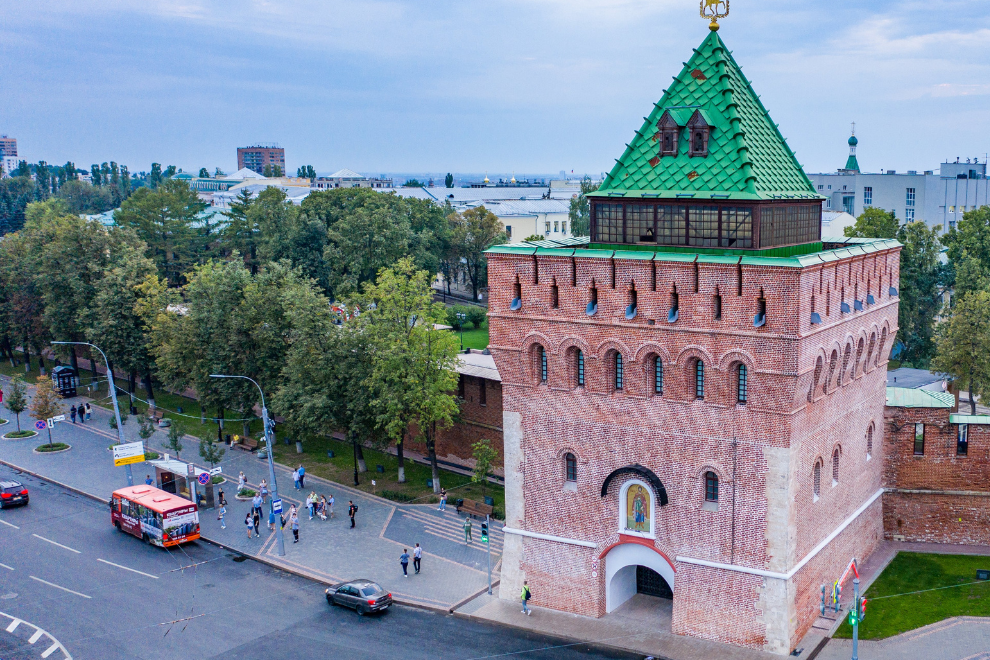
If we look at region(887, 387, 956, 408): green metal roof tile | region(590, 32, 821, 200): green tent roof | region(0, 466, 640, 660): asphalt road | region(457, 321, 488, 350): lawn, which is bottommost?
region(0, 466, 640, 660): asphalt road

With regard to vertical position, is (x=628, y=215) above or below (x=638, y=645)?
above

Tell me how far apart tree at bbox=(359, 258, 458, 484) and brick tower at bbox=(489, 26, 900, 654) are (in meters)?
11.9

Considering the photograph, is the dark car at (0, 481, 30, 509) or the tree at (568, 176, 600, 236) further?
the tree at (568, 176, 600, 236)

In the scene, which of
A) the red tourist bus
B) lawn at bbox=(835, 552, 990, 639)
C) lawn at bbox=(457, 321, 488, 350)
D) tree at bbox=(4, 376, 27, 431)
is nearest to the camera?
lawn at bbox=(835, 552, 990, 639)

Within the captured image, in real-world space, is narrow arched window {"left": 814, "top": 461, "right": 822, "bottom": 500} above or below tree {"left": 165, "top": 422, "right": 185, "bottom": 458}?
above

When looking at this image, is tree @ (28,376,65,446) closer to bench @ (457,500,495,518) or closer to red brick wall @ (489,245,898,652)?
bench @ (457,500,495,518)

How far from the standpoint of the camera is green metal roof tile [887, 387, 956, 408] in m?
37.7

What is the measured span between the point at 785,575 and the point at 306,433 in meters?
27.6

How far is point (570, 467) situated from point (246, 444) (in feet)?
94.1

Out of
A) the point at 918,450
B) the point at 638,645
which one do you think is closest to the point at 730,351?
the point at 638,645

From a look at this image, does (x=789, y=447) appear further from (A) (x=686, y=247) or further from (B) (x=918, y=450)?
(B) (x=918, y=450)

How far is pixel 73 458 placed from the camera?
55.8 m

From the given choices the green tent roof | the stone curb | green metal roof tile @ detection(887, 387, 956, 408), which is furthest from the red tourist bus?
green metal roof tile @ detection(887, 387, 956, 408)

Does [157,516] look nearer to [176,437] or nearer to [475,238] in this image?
[176,437]
